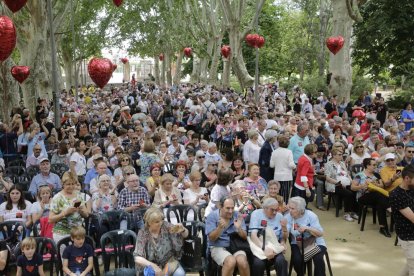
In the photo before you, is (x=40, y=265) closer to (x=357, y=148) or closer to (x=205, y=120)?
(x=357, y=148)

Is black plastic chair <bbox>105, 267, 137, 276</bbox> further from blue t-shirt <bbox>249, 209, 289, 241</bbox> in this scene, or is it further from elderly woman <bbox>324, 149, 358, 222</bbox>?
elderly woman <bbox>324, 149, 358, 222</bbox>

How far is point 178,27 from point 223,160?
3205 centimetres

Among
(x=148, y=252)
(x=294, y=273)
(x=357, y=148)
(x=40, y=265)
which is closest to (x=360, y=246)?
(x=294, y=273)

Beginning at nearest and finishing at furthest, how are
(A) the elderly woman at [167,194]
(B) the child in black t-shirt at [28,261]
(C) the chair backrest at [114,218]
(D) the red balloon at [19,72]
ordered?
(B) the child in black t-shirt at [28,261] → (C) the chair backrest at [114,218] → (A) the elderly woman at [167,194] → (D) the red balloon at [19,72]

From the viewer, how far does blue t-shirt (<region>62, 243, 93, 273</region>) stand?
17.5 ft

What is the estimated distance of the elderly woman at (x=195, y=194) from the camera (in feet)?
22.8

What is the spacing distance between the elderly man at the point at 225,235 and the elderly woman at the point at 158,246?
0.42 meters

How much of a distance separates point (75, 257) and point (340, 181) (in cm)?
521

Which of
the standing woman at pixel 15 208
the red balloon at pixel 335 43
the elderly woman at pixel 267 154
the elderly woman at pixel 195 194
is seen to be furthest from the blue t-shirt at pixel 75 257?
the red balloon at pixel 335 43

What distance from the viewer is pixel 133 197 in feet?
22.2

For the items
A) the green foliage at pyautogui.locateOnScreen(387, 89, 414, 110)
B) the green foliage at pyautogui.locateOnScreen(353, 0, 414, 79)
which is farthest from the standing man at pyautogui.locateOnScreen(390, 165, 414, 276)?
the green foliage at pyautogui.locateOnScreen(387, 89, 414, 110)

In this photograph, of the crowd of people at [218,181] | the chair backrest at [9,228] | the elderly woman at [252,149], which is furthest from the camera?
the elderly woman at [252,149]

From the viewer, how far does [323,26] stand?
36219mm

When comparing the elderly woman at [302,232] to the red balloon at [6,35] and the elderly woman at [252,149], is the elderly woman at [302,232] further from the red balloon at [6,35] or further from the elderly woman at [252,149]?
the red balloon at [6,35]
